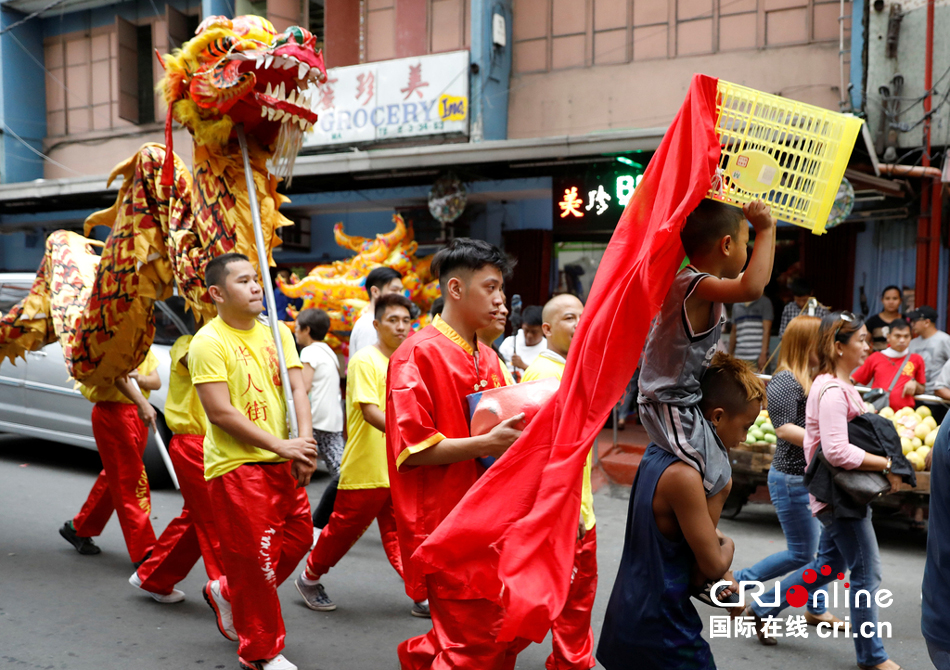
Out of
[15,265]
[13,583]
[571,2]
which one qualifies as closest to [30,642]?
[13,583]

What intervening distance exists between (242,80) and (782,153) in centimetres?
244

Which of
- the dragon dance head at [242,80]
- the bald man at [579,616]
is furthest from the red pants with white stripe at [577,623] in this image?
the dragon dance head at [242,80]

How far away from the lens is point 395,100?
10.4 metres

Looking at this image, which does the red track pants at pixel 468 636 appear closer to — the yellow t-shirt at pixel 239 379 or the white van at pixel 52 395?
the yellow t-shirt at pixel 239 379

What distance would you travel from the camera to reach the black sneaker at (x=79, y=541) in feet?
17.2

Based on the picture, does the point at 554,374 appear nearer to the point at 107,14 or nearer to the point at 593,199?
the point at 593,199

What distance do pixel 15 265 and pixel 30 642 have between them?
40.8 ft

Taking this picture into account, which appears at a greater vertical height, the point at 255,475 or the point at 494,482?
the point at 494,482

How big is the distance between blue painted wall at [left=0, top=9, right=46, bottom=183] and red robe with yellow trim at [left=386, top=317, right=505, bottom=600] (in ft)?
45.3

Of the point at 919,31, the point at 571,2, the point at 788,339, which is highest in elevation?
the point at 571,2

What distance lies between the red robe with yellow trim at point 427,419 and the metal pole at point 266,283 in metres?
0.91

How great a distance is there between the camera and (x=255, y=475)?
11.3 feet

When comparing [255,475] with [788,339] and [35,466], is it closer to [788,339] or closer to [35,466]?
[788,339]

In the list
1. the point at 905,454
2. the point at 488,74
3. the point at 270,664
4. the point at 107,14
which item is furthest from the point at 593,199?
the point at 107,14
